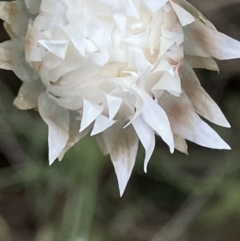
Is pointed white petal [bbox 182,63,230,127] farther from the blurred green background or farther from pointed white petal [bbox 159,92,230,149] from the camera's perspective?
the blurred green background

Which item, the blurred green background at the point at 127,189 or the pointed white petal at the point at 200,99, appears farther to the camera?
the blurred green background at the point at 127,189

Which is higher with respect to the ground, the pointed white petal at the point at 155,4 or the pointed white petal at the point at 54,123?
the pointed white petal at the point at 155,4

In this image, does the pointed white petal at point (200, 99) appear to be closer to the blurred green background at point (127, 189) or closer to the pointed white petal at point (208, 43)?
the pointed white petal at point (208, 43)

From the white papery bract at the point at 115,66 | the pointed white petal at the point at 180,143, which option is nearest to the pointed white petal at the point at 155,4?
the white papery bract at the point at 115,66

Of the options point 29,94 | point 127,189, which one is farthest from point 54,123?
point 127,189

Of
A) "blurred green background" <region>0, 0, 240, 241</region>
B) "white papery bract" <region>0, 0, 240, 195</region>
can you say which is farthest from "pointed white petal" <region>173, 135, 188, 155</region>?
"blurred green background" <region>0, 0, 240, 241</region>

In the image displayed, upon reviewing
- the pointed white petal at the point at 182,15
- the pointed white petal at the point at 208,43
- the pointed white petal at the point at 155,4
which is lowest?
the pointed white petal at the point at 208,43

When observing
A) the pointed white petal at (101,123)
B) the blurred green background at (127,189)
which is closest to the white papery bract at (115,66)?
the pointed white petal at (101,123)
